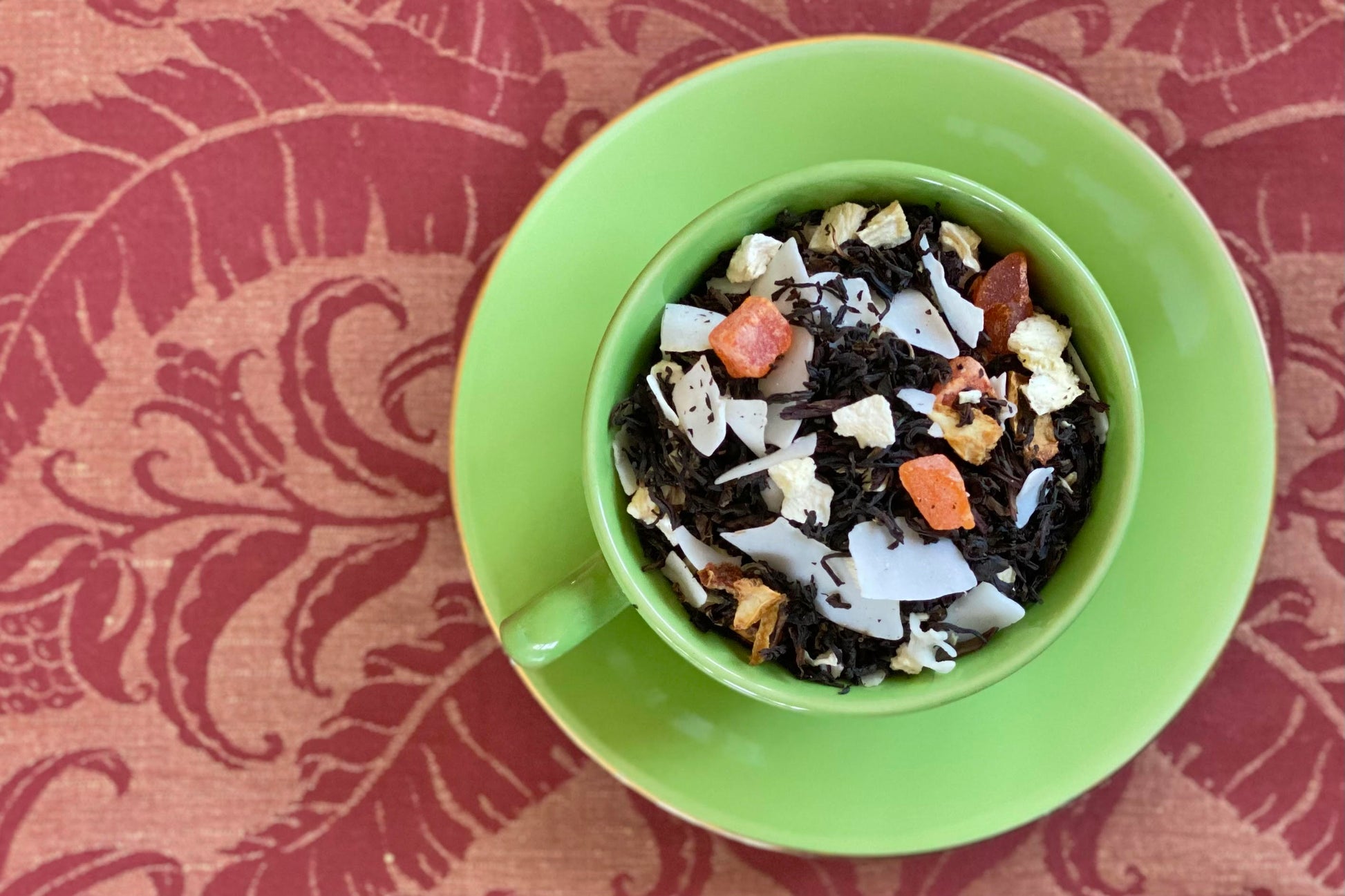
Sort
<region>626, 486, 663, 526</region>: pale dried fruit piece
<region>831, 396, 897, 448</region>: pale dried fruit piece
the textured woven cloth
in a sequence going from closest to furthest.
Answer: <region>831, 396, 897, 448</region>: pale dried fruit piece < <region>626, 486, 663, 526</region>: pale dried fruit piece < the textured woven cloth

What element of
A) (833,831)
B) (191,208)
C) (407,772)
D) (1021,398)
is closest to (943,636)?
(1021,398)

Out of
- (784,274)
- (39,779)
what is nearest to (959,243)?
(784,274)

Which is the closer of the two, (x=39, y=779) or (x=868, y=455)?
(x=868, y=455)

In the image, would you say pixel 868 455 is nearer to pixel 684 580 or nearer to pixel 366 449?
pixel 684 580

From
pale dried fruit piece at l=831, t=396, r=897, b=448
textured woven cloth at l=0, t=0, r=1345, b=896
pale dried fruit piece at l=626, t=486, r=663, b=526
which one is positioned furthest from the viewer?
textured woven cloth at l=0, t=0, r=1345, b=896

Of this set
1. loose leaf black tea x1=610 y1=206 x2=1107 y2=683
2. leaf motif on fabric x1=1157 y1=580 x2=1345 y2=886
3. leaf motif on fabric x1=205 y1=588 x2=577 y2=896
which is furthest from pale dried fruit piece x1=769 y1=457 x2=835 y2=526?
leaf motif on fabric x1=1157 y1=580 x2=1345 y2=886

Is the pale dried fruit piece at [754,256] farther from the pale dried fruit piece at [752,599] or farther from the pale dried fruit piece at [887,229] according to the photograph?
the pale dried fruit piece at [752,599]

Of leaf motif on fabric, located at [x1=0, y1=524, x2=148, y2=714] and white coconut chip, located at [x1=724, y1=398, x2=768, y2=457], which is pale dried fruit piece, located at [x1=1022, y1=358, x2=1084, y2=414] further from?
leaf motif on fabric, located at [x1=0, y1=524, x2=148, y2=714]
